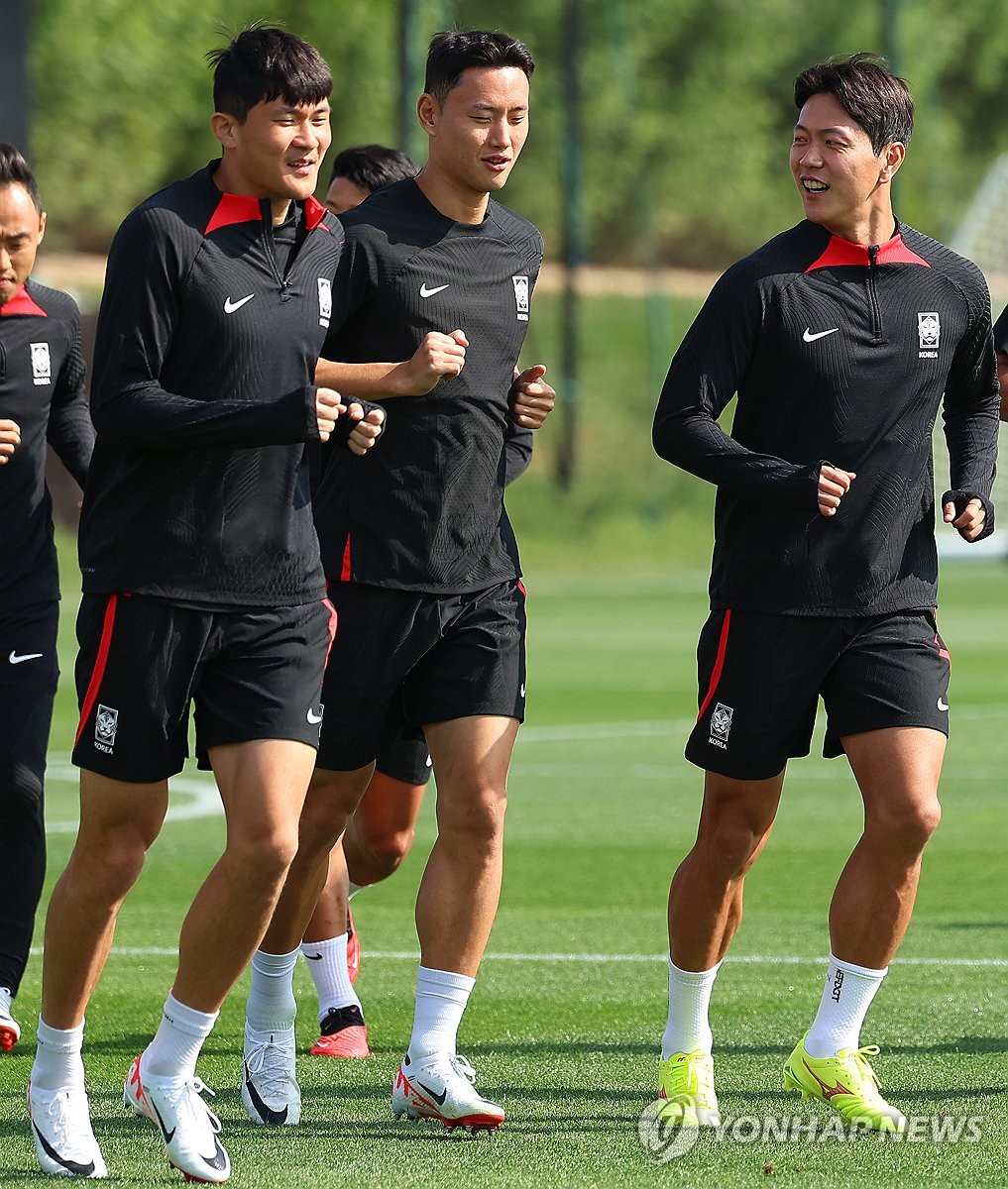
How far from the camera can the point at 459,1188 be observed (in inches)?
189

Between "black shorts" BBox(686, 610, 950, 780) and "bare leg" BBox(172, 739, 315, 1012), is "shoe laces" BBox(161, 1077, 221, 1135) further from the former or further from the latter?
"black shorts" BBox(686, 610, 950, 780)

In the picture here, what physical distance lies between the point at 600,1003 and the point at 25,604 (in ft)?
7.23

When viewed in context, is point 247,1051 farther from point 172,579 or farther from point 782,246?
point 782,246

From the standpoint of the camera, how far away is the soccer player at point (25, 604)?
6.52m

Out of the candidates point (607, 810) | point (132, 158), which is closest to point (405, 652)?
point (607, 810)

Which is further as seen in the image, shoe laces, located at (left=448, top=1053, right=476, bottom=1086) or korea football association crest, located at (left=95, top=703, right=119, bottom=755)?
shoe laces, located at (left=448, top=1053, right=476, bottom=1086)

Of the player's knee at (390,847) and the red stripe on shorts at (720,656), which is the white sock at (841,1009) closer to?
the red stripe on shorts at (720,656)

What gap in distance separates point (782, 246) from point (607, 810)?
6455mm

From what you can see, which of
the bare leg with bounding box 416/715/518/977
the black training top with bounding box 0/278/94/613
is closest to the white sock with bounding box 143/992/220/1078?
the bare leg with bounding box 416/715/518/977

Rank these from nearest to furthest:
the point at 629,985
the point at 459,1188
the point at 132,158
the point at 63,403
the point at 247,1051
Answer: the point at 459,1188 → the point at 247,1051 → the point at 63,403 → the point at 629,985 → the point at 132,158

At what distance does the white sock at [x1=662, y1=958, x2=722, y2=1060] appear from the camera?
562 cm

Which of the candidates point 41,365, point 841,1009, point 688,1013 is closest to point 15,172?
point 41,365

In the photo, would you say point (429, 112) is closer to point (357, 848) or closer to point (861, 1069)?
point (357, 848)

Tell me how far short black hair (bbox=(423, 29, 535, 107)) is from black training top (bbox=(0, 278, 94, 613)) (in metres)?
1.58
